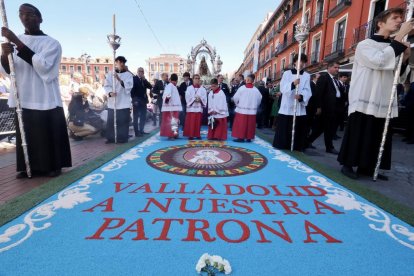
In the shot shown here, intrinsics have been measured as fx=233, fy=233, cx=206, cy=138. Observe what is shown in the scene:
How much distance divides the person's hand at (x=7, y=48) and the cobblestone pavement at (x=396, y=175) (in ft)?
15.3

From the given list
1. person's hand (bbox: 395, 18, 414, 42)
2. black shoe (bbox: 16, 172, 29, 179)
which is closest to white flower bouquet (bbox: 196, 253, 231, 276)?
black shoe (bbox: 16, 172, 29, 179)

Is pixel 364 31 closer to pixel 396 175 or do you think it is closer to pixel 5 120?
pixel 396 175

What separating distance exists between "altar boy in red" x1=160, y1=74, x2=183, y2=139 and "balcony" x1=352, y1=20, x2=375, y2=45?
10977 millimetres

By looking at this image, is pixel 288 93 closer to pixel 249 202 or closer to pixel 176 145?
pixel 176 145

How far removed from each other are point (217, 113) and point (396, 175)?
4.00 metres

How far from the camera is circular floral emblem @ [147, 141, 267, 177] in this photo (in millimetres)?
3518

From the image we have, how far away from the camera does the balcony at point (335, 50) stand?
45.4 ft

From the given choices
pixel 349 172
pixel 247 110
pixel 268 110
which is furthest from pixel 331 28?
pixel 349 172

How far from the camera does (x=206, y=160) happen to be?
4.12 meters

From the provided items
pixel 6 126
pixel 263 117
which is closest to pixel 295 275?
pixel 6 126

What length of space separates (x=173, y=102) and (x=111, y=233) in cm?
476

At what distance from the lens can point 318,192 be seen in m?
2.80

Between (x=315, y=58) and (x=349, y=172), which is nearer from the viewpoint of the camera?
(x=349, y=172)

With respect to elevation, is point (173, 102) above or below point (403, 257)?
above
